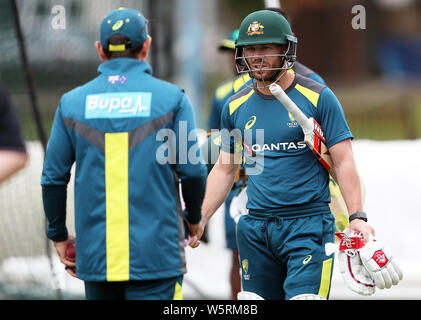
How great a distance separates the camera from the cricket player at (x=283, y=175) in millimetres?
5133

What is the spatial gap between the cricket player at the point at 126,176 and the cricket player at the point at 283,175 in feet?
1.66

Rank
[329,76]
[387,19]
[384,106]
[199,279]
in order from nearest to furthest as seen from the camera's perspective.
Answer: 1. [199,279]
2. [384,106]
3. [329,76]
4. [387,19]

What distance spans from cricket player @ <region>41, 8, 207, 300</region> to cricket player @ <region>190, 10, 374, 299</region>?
1.66ft

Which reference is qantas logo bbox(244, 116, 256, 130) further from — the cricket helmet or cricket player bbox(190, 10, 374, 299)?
the cricket helmet

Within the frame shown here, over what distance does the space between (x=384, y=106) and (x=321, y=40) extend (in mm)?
3084

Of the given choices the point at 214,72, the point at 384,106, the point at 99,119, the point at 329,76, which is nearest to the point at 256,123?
the point at 99,119

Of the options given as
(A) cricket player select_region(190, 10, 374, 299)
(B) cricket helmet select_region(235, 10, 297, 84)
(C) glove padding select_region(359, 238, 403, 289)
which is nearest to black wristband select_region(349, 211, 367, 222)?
(A) cricket player select_region(190, 10, 374, 299)

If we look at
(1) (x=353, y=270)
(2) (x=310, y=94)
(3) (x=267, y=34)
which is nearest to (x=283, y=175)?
(2) (x=310, y=94)

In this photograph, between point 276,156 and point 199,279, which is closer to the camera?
point 276,156

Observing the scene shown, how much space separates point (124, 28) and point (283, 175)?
123 centimetres

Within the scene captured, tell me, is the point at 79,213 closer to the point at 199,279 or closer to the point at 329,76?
the point at 199,279

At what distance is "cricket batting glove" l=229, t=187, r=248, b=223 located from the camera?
614 centimetres

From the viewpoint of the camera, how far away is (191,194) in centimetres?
491

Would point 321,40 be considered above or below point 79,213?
below
